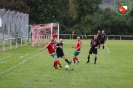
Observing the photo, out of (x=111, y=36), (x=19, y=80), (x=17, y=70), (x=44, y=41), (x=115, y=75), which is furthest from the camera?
(x=111, y=36)

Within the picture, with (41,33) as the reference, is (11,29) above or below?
above

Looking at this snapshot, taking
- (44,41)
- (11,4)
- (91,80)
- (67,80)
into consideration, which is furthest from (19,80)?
(11,4)

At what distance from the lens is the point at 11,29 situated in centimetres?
3972

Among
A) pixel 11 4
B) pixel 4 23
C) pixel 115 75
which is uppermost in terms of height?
pixel 11 4

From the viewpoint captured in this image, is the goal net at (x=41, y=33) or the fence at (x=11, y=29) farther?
the goal net at (x=41, y=33)

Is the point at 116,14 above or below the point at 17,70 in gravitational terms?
above

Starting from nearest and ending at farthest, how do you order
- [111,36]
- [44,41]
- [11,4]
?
[44,41] → [11,4] → [111,36]

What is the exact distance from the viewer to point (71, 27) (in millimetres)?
81312

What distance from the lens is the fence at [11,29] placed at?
3447 centimetres

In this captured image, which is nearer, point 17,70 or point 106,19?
point 17,70

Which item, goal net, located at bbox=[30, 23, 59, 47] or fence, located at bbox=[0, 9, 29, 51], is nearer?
fence, located at bbox=[0, 9, 29, 51]

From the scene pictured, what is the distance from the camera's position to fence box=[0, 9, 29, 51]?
3447 cm

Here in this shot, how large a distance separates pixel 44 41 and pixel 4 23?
11134mm

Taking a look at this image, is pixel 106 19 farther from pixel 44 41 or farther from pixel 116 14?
pixel 44 41
